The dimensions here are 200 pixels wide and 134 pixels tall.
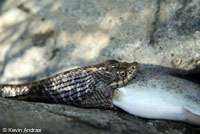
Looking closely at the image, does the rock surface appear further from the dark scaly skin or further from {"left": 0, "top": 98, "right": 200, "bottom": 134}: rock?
the dark scaly skin

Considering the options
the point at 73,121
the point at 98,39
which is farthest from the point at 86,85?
the point at 73,121

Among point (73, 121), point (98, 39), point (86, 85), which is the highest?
point (98, 39)

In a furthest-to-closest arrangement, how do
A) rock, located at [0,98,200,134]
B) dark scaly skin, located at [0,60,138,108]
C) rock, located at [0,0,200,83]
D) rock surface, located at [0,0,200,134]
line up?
rock, located at [0,0,200,83] → rock surface, located at [0,0,200,134] → dark scaly skin, located at [0,60,138,108] → rock, located at [0,98,200,134]

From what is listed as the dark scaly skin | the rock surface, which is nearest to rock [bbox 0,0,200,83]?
the rock surface

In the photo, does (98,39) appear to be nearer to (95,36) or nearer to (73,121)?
(95,36)

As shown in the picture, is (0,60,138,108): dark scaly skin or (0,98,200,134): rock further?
(0,60,138,108): dark scaly skin

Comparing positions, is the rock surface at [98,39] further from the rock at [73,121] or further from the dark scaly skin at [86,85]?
the dark scaly skin at [86,85]
